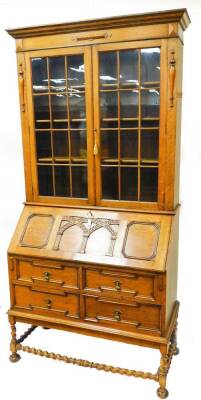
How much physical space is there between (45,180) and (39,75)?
27.1 inches

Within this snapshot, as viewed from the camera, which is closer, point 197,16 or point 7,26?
point 197,16

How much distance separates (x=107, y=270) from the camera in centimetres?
226

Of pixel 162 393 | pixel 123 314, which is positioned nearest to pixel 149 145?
pixel 123 314

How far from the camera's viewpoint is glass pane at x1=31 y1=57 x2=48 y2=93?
2398mm

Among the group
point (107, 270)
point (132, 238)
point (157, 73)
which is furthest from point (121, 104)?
point (107, 270)

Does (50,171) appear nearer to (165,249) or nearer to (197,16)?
(165,249)

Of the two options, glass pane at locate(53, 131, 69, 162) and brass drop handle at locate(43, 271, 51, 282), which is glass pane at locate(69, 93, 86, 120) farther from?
brass drop handle at locate(43, 271, 51, 282)

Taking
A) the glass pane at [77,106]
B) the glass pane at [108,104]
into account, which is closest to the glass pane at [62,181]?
the glass pane at [77,106]

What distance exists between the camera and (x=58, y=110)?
2.46 metres

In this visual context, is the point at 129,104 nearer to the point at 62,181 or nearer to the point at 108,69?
the point at 108,69

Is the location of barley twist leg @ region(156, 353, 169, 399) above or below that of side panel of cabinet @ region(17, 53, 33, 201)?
below

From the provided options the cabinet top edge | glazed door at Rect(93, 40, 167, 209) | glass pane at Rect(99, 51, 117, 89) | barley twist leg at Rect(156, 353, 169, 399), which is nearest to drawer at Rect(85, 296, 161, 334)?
barley twist leg at Rect(156, 353, 169, 399)

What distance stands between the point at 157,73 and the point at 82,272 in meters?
1.27

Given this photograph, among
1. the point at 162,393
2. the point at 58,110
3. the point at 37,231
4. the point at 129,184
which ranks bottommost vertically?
the point at 162,393
